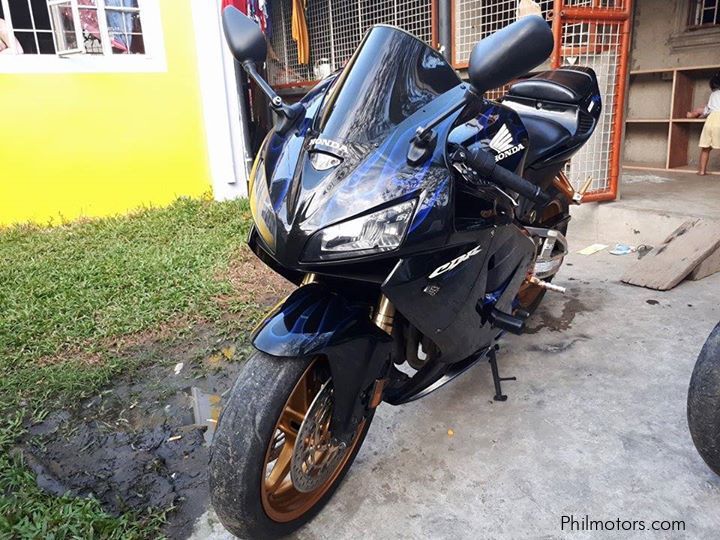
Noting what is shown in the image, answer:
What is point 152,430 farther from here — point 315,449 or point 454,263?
point 454,263

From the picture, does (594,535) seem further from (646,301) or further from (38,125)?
(38,125)

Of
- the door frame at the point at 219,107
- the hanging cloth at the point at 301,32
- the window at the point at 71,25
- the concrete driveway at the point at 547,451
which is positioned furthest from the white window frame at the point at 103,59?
the concrete driveway at the point at 547,451

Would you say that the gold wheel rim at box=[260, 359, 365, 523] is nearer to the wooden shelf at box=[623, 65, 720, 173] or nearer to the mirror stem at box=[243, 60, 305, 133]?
the mirror stem at box=[243, 60, 305, 133]

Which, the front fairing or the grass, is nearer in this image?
the front fairing

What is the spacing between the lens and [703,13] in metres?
6.97

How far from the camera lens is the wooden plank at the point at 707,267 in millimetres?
3793

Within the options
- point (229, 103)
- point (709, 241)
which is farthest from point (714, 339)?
point (229, 103)

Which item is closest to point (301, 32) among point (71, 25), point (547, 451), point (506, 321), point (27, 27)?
point (71, 25)

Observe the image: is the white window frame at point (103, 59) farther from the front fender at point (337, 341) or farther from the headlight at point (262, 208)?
the front fender at point (337, 341)

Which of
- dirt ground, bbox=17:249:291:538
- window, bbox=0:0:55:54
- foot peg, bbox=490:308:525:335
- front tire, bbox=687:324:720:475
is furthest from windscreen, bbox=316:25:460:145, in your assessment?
window, bbox=0:0:55:54

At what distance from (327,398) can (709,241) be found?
3.33 metres

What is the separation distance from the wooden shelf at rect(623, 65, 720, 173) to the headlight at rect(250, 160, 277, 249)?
6.64 m

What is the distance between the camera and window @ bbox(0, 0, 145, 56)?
5273 millimetres

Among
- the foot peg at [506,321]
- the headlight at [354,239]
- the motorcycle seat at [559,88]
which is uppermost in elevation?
the motorcycle seat at [559,88]
